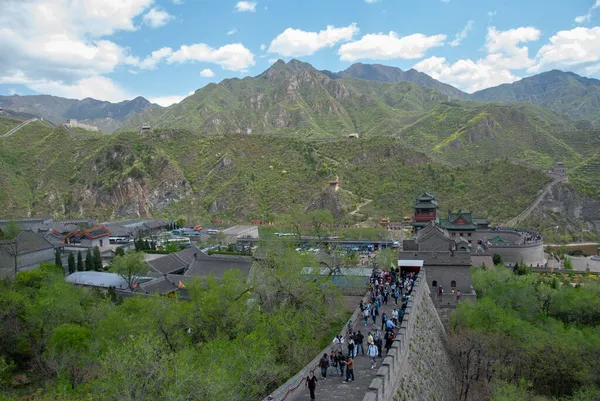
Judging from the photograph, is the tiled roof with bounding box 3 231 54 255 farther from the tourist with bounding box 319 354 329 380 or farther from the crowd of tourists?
the tourist with bounding box 319 354 329 380

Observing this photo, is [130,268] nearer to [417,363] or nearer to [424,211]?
[417,363]

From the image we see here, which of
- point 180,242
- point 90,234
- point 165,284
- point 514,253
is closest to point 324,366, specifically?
point 165,284

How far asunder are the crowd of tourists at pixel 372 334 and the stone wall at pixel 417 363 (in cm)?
93

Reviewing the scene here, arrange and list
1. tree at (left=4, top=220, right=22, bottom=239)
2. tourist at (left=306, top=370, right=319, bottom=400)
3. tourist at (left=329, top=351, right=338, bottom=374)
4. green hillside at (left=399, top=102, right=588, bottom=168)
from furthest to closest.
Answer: green hillside at (left=399, top=102, right=588, bottom=168) < tree at (left=4, top=220, right=22, bottom=239) < tourist at (left=329, top=351, right=338, bottom=374) < tourist at (left=306, top=370, right=319, bottom=400)

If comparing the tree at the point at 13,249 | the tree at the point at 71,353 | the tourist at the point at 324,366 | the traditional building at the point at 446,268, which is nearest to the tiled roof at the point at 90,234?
the tree at the point at 13,249

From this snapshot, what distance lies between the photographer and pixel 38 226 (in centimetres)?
8831

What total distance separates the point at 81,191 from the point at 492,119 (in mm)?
141622

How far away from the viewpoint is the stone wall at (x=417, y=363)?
15.3 metres

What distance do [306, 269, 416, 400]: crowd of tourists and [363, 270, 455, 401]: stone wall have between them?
935mm

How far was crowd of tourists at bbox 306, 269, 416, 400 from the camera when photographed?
18500mm

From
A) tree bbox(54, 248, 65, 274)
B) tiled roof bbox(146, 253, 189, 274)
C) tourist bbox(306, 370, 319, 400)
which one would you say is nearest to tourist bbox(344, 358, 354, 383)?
tourist bbox(306, 370, 319, 400)

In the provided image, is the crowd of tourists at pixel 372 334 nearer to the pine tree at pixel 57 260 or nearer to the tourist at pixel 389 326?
the tourist at pixel 389 326

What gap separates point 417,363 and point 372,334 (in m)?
2.50

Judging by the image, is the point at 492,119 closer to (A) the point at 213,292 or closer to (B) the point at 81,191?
(B) the point at 81,191
